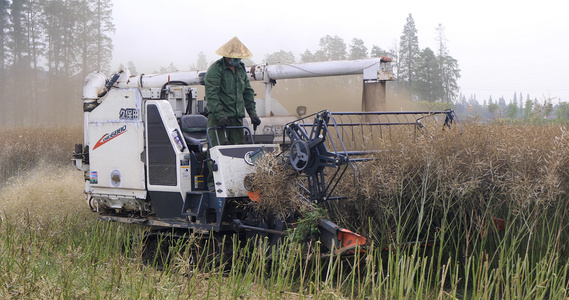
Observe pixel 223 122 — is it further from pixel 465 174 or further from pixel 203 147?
pixel 465 174

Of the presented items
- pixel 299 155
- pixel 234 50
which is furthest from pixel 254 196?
pixel 234 50

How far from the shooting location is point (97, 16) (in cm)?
4259

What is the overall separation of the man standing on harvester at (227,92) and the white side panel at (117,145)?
0.87 metres

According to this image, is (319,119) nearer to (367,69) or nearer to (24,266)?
(24,266)

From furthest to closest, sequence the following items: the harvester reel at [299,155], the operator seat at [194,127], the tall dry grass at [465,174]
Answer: the operator seat at [194,127], the harvester reel at [299,155], the tall dry grass at [465,174]

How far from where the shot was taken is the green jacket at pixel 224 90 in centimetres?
770

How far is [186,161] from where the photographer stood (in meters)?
7.28

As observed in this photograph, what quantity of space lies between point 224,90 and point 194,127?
0.62 m

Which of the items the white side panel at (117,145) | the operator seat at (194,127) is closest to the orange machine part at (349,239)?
the operator seat at (194,127)

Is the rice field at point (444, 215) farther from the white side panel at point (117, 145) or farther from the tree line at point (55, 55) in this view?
the tree line at point (55, 55)

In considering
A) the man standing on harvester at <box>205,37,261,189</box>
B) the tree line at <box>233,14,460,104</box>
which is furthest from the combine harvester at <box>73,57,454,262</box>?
the tree line at <box>233,14,460,104</box>

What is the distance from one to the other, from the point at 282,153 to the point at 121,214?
252 centimetres

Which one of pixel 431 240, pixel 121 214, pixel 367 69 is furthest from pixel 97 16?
pixel 431 240

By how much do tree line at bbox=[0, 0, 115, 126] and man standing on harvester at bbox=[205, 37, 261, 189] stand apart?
118ft
